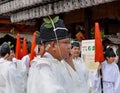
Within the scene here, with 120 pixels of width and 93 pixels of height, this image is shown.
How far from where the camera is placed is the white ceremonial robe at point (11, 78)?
6341mm

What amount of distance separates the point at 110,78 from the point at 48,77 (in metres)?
5.72

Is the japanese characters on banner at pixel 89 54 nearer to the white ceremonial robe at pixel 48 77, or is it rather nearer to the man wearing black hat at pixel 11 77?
the man wearing black hat at pixel 11 77

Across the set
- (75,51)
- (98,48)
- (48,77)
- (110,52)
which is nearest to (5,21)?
(110,52)

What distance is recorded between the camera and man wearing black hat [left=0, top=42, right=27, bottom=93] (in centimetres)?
634

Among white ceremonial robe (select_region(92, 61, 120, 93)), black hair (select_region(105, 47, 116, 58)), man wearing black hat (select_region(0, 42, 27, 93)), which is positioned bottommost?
white ceremonial robe (select_region(92, 61, 120, 93))

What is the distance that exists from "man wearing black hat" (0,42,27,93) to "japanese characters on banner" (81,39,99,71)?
2.51m

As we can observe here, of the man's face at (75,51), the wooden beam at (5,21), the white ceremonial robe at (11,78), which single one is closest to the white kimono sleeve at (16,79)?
the white ceremonial robe at (11,78)

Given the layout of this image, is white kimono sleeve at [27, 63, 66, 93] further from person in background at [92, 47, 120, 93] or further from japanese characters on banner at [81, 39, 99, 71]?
japanese characters on banner at [81, 39, 99, 71]

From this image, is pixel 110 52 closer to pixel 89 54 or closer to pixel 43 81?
pixel 89 54

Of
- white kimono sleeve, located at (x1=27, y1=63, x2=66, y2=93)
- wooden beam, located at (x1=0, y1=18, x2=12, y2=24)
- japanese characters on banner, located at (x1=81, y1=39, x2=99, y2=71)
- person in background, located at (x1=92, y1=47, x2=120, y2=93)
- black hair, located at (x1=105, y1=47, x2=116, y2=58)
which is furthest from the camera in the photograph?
wooden beam, located at (x1=0, y1=18, x2=12, y2=24)

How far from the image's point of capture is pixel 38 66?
3.21 metres

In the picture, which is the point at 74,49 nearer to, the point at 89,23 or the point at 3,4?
the point at 89,23

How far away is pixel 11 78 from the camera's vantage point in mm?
6434

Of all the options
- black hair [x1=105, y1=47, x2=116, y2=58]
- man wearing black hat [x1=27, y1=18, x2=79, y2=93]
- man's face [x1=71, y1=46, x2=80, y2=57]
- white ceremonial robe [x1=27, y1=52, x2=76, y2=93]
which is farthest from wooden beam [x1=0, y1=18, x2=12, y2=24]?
white ceremonial robe [x1=27, y1=52, x2=76, y2=93]
